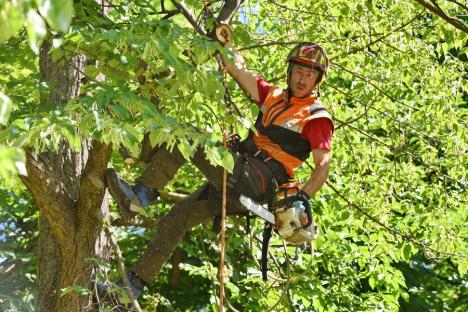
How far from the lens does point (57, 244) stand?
16.7ft

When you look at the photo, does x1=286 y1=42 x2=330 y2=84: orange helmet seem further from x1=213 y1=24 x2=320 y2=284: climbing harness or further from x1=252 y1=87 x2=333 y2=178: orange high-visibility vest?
x1=213 y1=24 x2=320 y2=284: climbing harness

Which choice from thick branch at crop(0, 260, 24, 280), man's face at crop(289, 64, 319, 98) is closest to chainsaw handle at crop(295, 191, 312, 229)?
man's face at crop(289, 64, 319, 98)

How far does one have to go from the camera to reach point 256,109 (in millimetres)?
4199

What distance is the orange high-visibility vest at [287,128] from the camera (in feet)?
15.4

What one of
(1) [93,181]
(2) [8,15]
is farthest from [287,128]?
(2) [8,15]

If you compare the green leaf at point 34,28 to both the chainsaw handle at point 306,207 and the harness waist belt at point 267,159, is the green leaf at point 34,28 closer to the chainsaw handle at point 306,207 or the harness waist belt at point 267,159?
the chainsaw handle at point 306,207

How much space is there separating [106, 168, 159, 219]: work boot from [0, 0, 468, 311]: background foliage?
18.4 inches

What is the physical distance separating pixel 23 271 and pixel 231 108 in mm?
4174

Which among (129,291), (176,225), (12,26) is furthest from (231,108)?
(12,26)

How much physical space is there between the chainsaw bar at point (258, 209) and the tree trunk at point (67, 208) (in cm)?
80

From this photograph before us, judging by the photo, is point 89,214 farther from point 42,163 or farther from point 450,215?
point 450,215

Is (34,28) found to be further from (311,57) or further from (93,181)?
(311,57)

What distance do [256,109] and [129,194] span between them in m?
0.89

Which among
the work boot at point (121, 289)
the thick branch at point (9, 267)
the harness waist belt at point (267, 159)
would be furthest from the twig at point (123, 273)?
the thick branch at point (9, 267)
